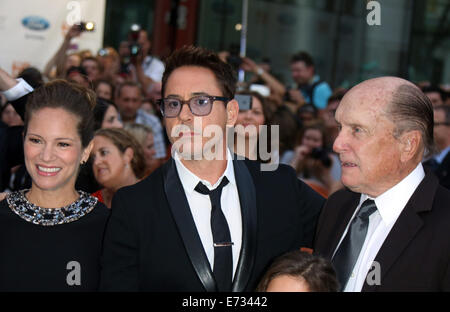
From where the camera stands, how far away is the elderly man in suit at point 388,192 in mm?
2059

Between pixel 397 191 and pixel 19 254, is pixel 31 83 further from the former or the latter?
pixel 397 191

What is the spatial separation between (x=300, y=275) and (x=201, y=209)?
0.52 metres

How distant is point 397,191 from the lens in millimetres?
2219

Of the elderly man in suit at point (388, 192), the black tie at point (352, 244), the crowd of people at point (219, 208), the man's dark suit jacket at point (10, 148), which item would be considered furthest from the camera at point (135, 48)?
the black tie at point (352, 244)

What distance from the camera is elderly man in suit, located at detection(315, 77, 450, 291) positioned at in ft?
6.75

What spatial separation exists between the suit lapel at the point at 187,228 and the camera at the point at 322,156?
295cm

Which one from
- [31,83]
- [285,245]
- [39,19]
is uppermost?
[39,19]

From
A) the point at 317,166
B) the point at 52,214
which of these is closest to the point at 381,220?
the point at 52,214

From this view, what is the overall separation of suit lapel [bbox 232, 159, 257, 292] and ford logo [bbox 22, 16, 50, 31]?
407cm

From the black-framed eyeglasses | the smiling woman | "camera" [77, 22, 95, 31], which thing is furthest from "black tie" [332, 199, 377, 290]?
"camera" [77, 22, 95, 31]

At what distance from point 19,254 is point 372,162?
53.6 inches

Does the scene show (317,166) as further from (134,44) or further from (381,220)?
(134,44)

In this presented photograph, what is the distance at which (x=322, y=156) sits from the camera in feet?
17.1
